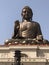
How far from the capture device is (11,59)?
122 ft

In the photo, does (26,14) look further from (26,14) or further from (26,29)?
(26,29)

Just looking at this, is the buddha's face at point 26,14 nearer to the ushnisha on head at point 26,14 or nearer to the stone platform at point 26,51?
the ushnisha on head at point 26,14

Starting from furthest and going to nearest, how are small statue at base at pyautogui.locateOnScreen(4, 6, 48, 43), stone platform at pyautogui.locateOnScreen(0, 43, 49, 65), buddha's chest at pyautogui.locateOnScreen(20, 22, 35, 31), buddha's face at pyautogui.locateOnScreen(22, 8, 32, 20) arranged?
1. buddha's face at pyautogui.locateOnScreen(22, 8, 32, 20)
2. buddha's chest at pyautogui.locateOnScreen(20, 22, 35, 31)
3. small statue at base at pyautogui.locateOnScreen(4, 6, 48, 43)
4. stone platform at pyautogui.locateOnScreen(0, 43, 49, 65)

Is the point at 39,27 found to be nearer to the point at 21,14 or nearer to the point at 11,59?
the point at 21,14

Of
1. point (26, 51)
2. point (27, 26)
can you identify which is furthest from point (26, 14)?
point (26, 51)

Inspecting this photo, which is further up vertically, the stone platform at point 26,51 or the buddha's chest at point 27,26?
the buddha's chest at point 27,26

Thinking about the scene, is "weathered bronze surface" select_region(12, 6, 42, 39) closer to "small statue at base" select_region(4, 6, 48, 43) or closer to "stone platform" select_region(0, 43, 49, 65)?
"small statue at base" select_region(4, 6, 48, 43)

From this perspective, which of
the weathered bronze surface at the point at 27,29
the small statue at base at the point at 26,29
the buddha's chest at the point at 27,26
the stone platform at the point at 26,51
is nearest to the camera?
the stone platform at the point at 26,51

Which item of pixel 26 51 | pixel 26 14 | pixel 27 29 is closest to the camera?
pixel 26 51

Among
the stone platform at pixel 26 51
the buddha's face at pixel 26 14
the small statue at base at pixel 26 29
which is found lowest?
the stone platform at pixel 26 51

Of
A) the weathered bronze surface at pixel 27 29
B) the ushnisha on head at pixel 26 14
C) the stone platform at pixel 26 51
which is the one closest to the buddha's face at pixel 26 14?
the ushnisha on head at pixel 26 14

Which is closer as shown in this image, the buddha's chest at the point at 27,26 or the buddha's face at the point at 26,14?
the buddha's chest at the point at 27,26

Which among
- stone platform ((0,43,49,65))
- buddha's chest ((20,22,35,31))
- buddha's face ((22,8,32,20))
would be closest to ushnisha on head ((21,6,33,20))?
buddha's face ((22,8,32,20))

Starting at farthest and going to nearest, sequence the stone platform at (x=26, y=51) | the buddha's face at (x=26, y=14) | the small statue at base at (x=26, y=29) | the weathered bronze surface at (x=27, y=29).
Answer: the buddha's face at (x=26, y=14) < the weathered bronze surface at (x=27, y=29) < the small statue at base at (x=26, y=29) < the stone platform at (x=26, y=51)
